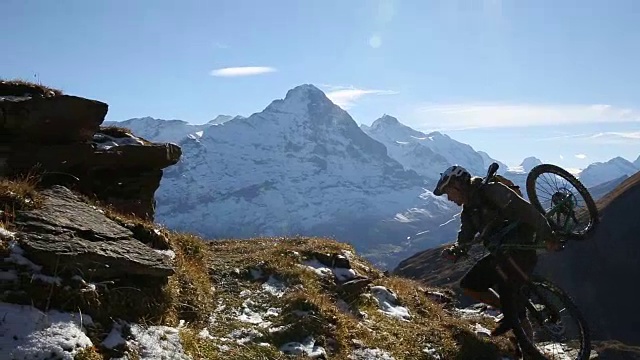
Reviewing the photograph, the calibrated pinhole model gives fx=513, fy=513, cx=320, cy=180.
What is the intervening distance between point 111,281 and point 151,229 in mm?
2476

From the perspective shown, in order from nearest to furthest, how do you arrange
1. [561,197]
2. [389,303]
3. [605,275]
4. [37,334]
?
1. [37,334]
2. [389,303]
3. [561,197]
4. [605,275]

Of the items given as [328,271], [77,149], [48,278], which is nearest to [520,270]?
[328,271]

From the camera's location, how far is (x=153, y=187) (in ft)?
53.1

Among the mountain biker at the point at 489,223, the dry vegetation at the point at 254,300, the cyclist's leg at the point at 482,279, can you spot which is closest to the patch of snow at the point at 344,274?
the dry vegetation at the point at 254,300

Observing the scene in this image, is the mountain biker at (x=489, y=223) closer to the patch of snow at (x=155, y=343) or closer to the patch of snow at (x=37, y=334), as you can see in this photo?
the patch of snow at (x=155, y=343)

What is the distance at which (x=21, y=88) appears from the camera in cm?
1337

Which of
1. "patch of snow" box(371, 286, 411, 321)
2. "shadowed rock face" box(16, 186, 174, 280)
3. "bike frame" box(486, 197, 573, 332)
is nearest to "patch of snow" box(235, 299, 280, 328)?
"shadowed rock face" box(16, 186, 174, 280)

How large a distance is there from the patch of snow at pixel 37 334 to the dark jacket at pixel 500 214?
944 centimetres

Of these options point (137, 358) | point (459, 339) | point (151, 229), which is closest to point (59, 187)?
point (151, 229)

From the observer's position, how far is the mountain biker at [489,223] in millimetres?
12555

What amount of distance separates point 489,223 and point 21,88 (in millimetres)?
12583

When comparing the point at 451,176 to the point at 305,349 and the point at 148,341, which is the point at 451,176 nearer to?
the point at 305,349

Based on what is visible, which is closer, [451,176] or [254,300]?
[254,300]

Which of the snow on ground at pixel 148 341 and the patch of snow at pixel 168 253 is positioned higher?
the patch of snow at pixel 168 253
